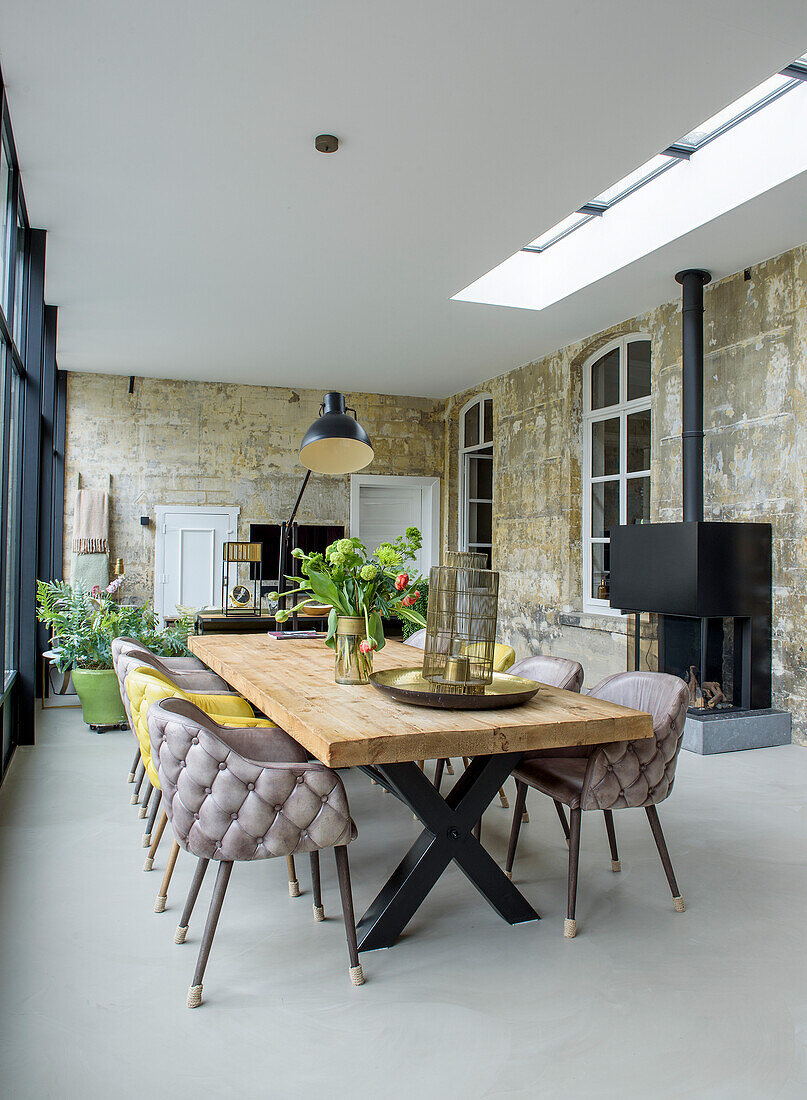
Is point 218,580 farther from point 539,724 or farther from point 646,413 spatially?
point 539,724

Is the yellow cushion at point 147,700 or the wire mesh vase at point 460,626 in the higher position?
the wire mesh vase at point 460,626

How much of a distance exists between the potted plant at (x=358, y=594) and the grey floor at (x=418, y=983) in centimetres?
83

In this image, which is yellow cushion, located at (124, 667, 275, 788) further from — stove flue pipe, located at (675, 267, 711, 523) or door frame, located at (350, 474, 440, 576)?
door frame, located at (350, 474, 440, 576)

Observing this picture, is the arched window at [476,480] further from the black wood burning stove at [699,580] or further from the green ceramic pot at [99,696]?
the green ceramic pot at [99,696]

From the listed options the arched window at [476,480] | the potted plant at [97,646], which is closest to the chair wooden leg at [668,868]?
the potted plant at [97,646]

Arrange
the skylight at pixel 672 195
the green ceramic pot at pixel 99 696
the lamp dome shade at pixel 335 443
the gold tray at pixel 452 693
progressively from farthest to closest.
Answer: the green ceramic pot at pixel 99 696 → the skylight at pixel 672 195 → the lamp dome shade at pixel 335 443 → the gold tray at pixel 452 693

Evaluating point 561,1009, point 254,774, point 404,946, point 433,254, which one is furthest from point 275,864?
point 433,254

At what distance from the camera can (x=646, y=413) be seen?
269 inches

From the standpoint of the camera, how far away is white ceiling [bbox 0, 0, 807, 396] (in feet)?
10.1

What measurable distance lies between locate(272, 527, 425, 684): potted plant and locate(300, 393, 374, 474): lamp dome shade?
1.19m

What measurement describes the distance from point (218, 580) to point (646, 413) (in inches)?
208

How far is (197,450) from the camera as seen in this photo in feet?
30.6

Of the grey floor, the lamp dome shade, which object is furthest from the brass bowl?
the grey floor

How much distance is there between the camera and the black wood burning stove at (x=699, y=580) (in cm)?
507
